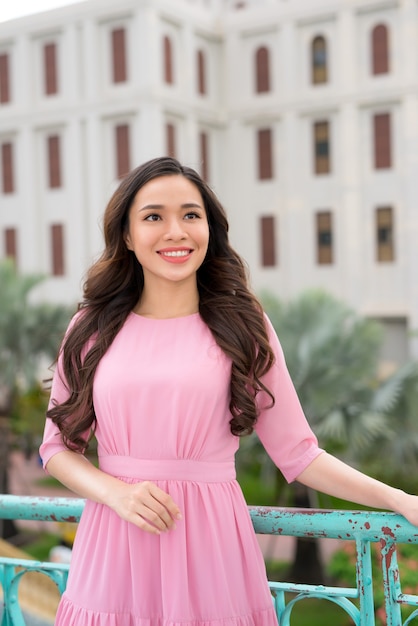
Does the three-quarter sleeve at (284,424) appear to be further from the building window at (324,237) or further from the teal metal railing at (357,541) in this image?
the building window at (324,237)

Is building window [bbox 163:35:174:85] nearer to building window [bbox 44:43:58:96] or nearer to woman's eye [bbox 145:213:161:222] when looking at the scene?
building window [bbox 44:43:58:96]

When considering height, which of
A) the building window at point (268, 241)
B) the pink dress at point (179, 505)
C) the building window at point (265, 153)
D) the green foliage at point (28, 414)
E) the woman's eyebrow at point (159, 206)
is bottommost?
the green foliage at point (28, 414)

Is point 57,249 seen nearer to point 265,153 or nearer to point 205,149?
point 205,149

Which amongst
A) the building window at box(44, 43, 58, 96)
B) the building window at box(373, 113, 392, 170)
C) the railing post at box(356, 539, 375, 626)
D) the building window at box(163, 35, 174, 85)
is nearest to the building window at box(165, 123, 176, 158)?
the building window at box(163, 35, 174, 85)

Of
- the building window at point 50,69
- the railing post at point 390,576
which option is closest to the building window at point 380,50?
the building window at point 50,69

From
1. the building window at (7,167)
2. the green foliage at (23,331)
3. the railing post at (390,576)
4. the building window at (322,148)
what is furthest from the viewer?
the building window at (7,167)

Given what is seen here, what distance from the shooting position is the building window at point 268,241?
2539 centimetres

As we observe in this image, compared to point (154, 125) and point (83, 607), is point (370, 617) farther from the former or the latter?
point (154, 125)

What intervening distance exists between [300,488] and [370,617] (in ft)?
33.1

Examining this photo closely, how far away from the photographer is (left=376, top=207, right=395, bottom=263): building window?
24.0 meters

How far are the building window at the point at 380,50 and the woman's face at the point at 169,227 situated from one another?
75.8 feet

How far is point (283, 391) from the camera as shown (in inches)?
82.6

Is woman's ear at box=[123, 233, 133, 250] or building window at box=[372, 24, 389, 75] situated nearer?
woman's ear at box=[123, 233, 133, 250]

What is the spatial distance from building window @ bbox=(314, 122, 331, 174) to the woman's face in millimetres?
23215
